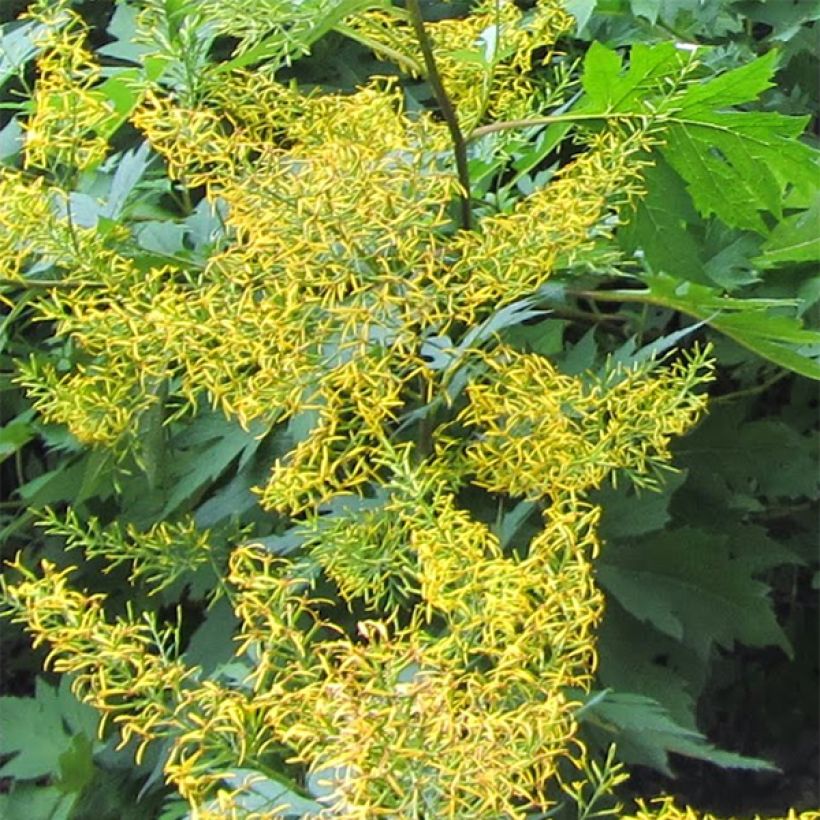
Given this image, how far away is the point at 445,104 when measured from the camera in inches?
30.0

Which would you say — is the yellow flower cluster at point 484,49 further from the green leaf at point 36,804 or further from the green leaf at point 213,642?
the green leaf at point 36,804

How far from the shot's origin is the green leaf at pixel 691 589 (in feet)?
3.35

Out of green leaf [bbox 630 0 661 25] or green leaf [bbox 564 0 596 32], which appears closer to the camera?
green leaf [bbox 564 0 596 32]

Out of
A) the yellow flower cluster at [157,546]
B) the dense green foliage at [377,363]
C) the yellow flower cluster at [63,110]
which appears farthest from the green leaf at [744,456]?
the yellow flower cluster at [63,110]

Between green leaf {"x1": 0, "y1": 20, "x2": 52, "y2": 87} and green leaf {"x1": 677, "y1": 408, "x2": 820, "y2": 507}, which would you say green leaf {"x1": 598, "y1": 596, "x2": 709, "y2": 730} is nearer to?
green leaf {"x1": 677, "y1": 408, "x2": 820, "y2": 507}

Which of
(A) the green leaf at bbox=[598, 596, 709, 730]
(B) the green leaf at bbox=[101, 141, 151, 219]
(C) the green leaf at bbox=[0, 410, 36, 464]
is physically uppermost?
(B) the green leaf at bbox=[101, 141, 151, 219]

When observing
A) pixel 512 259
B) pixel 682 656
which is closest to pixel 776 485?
pixel 682 656

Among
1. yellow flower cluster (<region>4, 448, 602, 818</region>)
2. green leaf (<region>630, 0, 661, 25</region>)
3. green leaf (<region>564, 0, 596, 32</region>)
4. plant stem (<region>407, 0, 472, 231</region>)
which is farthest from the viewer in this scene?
green leaf (<region>630, 0, 661, 25</region>)

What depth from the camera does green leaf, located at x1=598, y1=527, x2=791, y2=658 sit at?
1.02m

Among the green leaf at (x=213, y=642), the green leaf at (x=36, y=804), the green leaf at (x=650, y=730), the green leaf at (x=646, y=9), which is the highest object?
the green leaf at (x=646, y=9)

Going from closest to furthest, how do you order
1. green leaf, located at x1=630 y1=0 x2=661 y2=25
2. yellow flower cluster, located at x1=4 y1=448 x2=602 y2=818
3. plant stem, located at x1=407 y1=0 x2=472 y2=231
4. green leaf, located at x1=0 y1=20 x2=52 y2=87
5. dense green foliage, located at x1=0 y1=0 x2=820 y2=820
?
yellow flower cluster, located at x1=4 y1=448 x2=602 y2=818, dense green foliage, located at x1=0 y1=0 x2=820 y2=820, plant stem, located at x1=407 y1=0 x2=472 y2=231, green leaf, located at x1=0 y1=20 x2=52 y2=87, green leaf, located at x1=630 y1=0 x2=661 y2=25

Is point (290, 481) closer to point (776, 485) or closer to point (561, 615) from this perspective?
point (561, 615)

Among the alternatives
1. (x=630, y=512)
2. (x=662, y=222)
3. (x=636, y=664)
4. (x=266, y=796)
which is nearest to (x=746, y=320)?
(x=662, y=222)

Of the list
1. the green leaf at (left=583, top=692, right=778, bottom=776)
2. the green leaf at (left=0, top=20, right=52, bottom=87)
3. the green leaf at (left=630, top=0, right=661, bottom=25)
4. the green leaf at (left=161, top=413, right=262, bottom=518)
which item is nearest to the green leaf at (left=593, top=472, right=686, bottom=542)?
the green leaf at (left=583, top=692, right=778, bottom=776)
